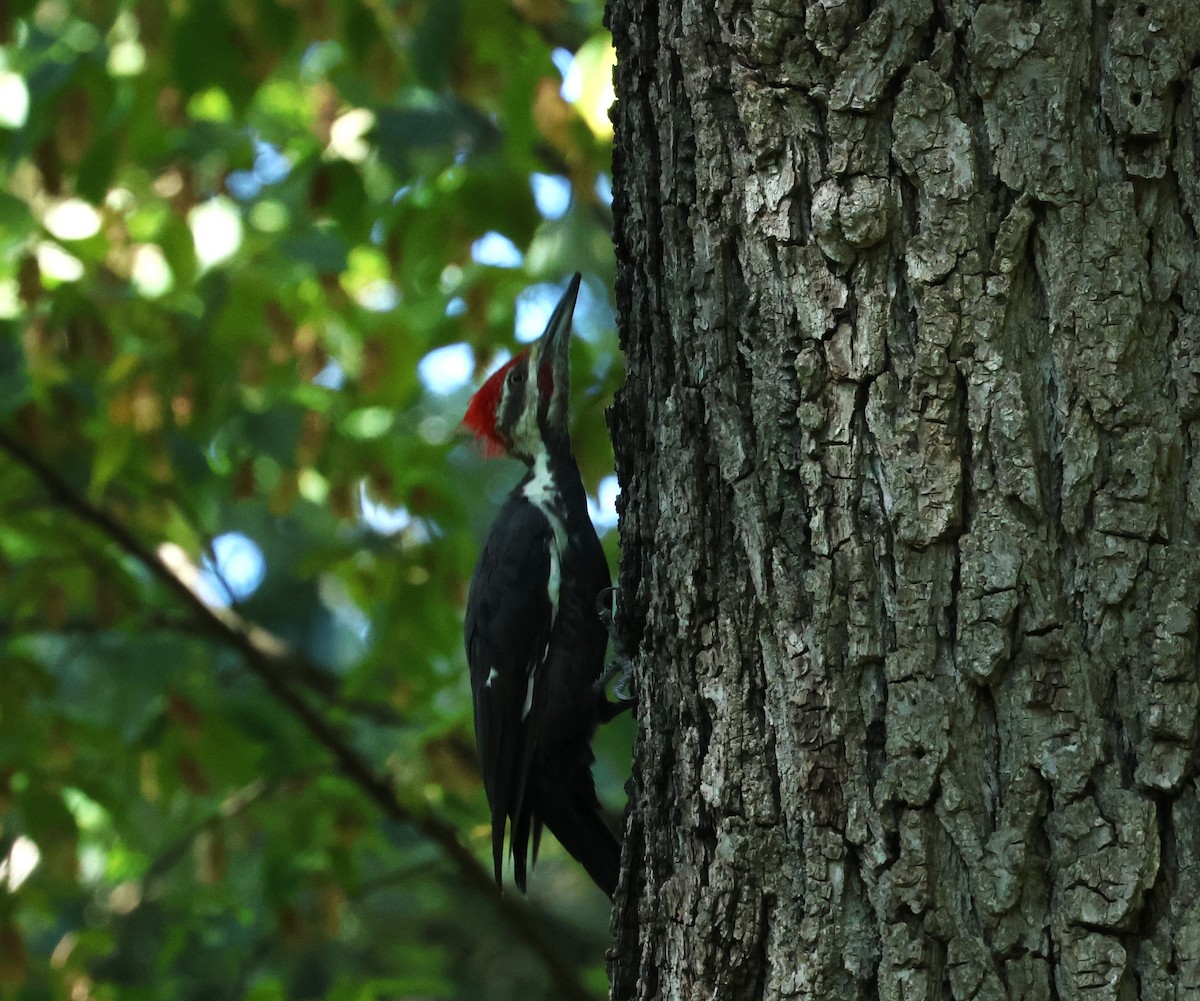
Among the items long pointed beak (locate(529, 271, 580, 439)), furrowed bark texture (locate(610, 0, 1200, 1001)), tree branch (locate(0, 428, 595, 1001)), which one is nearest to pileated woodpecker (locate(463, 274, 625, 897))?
long pointed beak (locate(529, 271, 580, 439))

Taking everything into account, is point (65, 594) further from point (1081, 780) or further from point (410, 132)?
point (1081, 780)

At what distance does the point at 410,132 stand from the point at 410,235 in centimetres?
30

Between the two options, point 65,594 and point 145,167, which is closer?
point 65,594

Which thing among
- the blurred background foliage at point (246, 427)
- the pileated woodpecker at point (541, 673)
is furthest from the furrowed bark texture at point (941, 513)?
the blurred background foliage at point (246, 427)

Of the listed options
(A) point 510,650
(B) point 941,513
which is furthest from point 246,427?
(B) point 941,513

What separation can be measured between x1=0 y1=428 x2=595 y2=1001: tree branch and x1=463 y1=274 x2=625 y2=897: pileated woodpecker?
690 millimetres

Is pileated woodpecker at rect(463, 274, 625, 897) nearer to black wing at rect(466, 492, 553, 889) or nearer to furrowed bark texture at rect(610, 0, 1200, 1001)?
black wing at rect(466, 492, 553, 889)

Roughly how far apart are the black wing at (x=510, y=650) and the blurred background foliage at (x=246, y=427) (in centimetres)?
31

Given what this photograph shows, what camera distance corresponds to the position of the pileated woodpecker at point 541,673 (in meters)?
2.99

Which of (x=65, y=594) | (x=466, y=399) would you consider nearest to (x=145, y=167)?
(x=65, y=594)

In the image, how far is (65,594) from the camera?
391 cm

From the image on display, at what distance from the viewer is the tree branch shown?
3.83 metres

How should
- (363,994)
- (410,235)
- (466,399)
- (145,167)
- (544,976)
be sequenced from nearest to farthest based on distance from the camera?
(363,994) → (410,235) → (145,167) → (544,976) → (466,399)

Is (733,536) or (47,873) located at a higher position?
(47,873)
